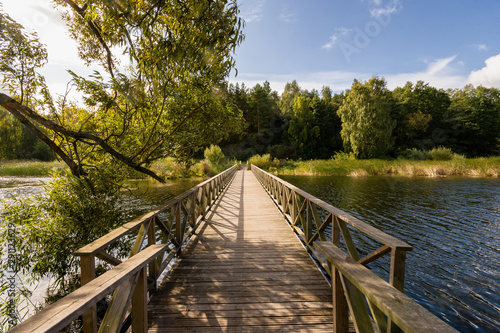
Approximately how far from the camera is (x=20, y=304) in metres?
4.02

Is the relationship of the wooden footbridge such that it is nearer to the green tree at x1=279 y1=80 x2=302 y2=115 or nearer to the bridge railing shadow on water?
the bridge railing shadow on water

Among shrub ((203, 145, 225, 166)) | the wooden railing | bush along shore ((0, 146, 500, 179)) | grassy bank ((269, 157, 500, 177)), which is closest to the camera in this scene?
the wooden railing

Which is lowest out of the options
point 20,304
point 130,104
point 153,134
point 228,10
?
point 20,304

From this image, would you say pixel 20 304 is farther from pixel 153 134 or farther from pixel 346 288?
pixel 346 288

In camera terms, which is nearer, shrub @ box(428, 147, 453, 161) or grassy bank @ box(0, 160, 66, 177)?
grassy bank @ box(0, 160, 66, 177)

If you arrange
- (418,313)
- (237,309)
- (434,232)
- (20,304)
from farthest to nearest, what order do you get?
(434,232), (20,304), (237,309), (418,313)

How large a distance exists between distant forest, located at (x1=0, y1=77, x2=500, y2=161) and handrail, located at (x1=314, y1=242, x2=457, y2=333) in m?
29.9

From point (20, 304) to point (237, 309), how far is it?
4359 millimetres

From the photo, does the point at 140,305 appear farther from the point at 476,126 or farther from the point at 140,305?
the point at 476,126

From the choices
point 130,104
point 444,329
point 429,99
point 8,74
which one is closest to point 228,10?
point 130,104

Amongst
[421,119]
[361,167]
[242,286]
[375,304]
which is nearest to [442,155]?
[361,167]

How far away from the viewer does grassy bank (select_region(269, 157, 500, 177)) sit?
769 inches

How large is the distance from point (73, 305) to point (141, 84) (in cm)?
424

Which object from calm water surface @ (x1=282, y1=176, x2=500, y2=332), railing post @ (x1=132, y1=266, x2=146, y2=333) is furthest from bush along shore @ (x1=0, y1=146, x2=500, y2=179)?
railing post @ (x1=132, y1=266, x2=146, y2=333)
